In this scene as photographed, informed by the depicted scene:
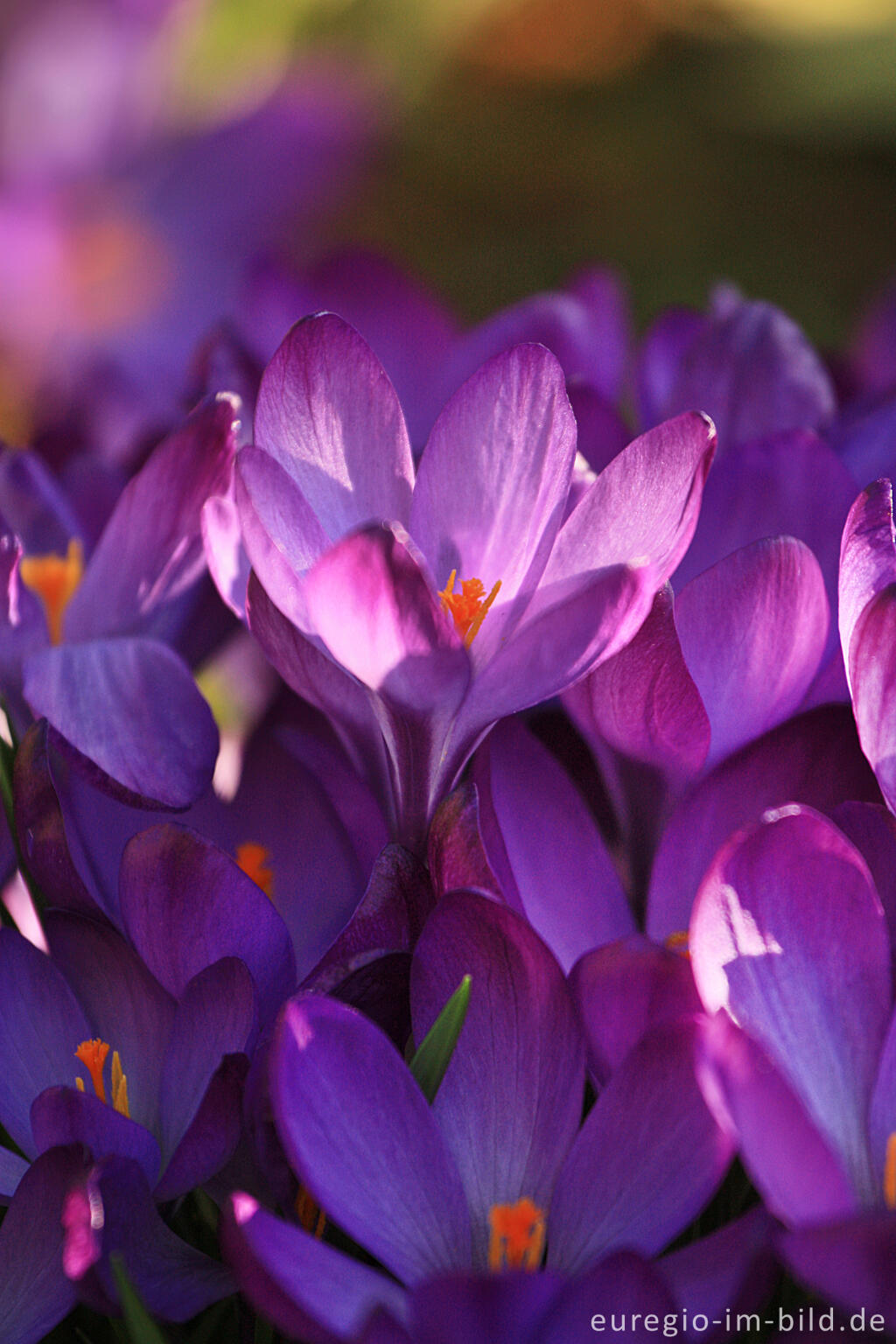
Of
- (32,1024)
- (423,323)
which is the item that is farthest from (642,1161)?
(423,323)

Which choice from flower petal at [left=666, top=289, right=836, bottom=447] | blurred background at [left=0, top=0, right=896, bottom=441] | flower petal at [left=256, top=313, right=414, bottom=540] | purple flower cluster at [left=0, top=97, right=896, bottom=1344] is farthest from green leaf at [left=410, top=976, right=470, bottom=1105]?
blurred background at [left=0, top=0, right=896, bottom=441]

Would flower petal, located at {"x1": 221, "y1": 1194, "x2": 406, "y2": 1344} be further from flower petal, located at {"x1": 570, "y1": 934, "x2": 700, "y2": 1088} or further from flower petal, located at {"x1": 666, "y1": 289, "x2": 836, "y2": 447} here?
flower petal, located at {"x1": 666, "y1": 289, "x2": 836, "y2": 447}

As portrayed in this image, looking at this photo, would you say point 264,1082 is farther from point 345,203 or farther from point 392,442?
point 345,203

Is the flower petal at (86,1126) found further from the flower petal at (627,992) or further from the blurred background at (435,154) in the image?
the blurred background at (435,154)

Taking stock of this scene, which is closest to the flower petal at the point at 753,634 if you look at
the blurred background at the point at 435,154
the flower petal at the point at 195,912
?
the flower petal at the point at 195,912

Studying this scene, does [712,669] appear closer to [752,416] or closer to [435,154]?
[752,416]

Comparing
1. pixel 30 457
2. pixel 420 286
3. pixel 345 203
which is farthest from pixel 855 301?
pixel 30 457

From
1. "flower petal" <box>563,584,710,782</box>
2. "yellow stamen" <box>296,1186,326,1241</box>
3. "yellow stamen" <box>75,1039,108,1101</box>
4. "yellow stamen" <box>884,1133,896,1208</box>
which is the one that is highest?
"flower petal" <box>563,584,710,782</box>
